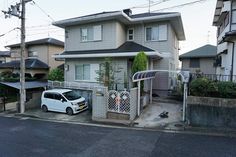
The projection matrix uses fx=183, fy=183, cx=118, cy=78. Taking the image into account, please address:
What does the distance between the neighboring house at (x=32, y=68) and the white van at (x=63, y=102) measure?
7.31 meters

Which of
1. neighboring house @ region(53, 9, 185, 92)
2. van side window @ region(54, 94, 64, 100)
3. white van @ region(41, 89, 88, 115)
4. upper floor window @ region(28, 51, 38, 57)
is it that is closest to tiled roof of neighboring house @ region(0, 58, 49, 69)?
upper floor window @ region(28, 51, 38, 57)

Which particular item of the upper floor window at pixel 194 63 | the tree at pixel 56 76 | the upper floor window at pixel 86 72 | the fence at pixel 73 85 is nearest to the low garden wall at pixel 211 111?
the fence at pixel 73 85

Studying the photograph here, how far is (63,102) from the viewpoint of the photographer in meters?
12.4

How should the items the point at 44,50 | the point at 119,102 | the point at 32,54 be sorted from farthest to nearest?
1. the point at 32,54
2. the point at 44,50
3. the point at 119,102

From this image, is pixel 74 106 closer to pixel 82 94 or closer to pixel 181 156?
pixel 82 94

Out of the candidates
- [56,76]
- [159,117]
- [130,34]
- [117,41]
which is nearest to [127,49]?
[117,41]

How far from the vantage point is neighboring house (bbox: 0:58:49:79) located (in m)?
19.4

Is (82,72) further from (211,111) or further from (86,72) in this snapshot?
(211,111)

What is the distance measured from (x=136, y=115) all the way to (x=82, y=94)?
5.39 metres

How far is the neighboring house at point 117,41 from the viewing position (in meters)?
13.9

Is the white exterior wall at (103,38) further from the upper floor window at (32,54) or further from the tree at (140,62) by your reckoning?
the upper floor window at (32,54)

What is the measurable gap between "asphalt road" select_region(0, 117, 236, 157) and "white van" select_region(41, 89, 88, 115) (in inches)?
121

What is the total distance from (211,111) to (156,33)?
827 cm

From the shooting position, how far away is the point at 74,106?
12109 mm
